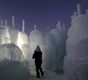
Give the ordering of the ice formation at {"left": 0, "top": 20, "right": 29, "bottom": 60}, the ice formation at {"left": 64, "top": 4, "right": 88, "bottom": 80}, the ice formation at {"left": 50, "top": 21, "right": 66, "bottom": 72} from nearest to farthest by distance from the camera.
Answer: the ice formation at {"left": 64, "top": 4, "right": 88, "bottom": 80}, the ice formation at {"left": 50, "top": 21, "right": 66, "bottom": 72}, the ice formation at {"left": 0, "top": 20, "right": 29, "bottom": 60}

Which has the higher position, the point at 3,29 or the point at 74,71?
the point at 3,29

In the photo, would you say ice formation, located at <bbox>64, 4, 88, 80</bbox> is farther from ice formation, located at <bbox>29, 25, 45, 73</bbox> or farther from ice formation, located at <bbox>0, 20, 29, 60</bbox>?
ice formation, located at <bbox>0, 20, 29, 60</bbox>

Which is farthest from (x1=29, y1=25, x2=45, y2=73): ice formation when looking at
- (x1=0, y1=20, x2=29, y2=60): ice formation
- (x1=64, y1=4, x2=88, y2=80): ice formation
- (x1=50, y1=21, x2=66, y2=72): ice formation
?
(x1=64, y1=4, x2=88, y2=80): ice formation

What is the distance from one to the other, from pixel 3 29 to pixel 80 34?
1012 centimetres

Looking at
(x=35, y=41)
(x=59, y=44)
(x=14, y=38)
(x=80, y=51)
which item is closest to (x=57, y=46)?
(x=59, y=44)

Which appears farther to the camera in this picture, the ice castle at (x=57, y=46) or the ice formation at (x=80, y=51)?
the ice castle at (x=57, y=46)

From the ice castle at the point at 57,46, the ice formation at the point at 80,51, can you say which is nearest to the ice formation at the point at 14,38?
the ice castle at the point at 57,46

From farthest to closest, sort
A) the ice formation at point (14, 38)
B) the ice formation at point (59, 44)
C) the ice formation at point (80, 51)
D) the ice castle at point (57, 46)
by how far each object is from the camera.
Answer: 1. the ice formation at point (14, 38)
2. the ice formation at point (59, 44)
3. the ice castle at point (57, 46)
4. the ice formation at point (80, 51)

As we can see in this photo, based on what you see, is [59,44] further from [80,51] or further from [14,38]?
[80,51]

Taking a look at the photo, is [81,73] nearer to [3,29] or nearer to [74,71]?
[74,71]

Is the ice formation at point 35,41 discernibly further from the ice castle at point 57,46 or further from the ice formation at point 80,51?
the ice formation at point 80,51

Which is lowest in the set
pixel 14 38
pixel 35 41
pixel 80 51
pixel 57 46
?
pixel 80 51

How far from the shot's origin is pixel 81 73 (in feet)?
40.0

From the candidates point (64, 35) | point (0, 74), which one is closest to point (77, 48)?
point (0, 74)
